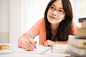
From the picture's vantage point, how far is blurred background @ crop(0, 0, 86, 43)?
7.61 ft

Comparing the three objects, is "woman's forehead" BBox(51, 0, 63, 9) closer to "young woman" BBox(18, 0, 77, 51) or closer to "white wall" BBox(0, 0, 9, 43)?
"young woman" BBox(18, 0, 77, 51)

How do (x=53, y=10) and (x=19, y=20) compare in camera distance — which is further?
(x=19, y=20)

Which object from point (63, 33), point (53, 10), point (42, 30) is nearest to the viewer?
point (53, 10)

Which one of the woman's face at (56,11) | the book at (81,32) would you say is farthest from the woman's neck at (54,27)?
the book at (81,32)

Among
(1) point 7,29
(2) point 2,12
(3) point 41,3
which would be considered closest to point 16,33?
(1) point 7,29

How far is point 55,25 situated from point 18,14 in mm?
1387

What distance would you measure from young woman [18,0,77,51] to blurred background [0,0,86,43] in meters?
1.15

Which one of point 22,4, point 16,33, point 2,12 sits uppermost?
point 22,4

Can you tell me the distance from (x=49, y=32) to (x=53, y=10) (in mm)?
373

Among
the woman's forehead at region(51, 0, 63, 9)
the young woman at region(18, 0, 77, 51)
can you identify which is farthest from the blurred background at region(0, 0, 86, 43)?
the woman's forehead at region(51, 0, 63, 9)

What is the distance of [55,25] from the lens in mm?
1321

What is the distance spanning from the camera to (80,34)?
34cm

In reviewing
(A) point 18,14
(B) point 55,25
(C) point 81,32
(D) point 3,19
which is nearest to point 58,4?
(B) point 55,25

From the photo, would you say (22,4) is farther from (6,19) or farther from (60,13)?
(60,13)
